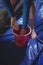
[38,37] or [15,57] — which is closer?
[15,57]

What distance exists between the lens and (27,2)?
0.80m

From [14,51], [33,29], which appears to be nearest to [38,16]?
[33,29]

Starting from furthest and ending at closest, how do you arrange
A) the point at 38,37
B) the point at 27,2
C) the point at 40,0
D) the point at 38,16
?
the point at 40,0 < the point at 38,16 < the point at 38,37 < the point at 27,2

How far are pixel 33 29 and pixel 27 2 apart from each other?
0.35 meters

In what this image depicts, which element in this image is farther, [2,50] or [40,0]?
[40,0]

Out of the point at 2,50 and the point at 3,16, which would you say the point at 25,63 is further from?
the point at 3,16

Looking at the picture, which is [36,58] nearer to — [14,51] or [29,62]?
[29,62]

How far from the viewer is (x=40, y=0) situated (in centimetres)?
147

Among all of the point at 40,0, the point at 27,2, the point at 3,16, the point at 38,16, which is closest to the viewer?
the point at 27,2

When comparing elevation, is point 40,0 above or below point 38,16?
above

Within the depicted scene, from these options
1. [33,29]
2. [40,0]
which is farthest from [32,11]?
[40,0]

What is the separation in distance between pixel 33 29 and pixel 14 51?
252 millimetres


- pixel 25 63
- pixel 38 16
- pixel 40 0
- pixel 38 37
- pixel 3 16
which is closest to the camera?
pixel 25 63

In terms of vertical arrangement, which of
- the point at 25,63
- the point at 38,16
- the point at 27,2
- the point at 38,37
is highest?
the point at 27,2
